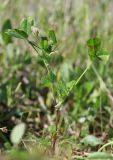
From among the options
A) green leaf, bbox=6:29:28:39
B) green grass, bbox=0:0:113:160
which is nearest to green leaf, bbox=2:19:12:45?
green grass, bbox=0:0:113:160

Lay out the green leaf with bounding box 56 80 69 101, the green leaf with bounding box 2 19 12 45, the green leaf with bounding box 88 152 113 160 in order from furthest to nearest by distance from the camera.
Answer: the green leaf with bounding box 2 19 12 45
the green leaf with bounding box 56 80 69 101
the green leaf with bounding box 88 152 113 160

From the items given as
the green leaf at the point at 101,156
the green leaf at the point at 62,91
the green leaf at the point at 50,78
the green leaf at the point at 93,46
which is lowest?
the green leaf at the point at 101,156

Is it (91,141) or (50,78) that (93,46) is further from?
(91,141)

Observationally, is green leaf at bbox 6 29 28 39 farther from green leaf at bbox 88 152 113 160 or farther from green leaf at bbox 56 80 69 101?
green leaf at bbox 88 152 113 160

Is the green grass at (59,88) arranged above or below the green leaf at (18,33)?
below

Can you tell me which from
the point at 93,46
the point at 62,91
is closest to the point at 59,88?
the point at 62,91

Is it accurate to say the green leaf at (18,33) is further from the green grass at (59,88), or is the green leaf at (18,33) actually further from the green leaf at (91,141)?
the green leaf at (91,141)

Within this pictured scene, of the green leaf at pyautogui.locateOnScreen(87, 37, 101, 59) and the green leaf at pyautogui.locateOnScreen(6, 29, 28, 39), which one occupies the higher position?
the green leaf at pyautogui.locateOnScreen(6, 29, 28, 39)

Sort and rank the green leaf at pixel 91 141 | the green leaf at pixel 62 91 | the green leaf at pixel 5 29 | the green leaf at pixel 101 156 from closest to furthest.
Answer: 1. the green leaf at pixel 101 156
2. the green leaf at pixel 62 91
3. the green leaf at pixel 91 141
4. the green leaf at pixel 5 29

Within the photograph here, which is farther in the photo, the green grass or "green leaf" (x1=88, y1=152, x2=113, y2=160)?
the green grass

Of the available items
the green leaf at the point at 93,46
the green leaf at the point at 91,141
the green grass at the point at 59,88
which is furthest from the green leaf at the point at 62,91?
the green leaf at the point at 91,141
